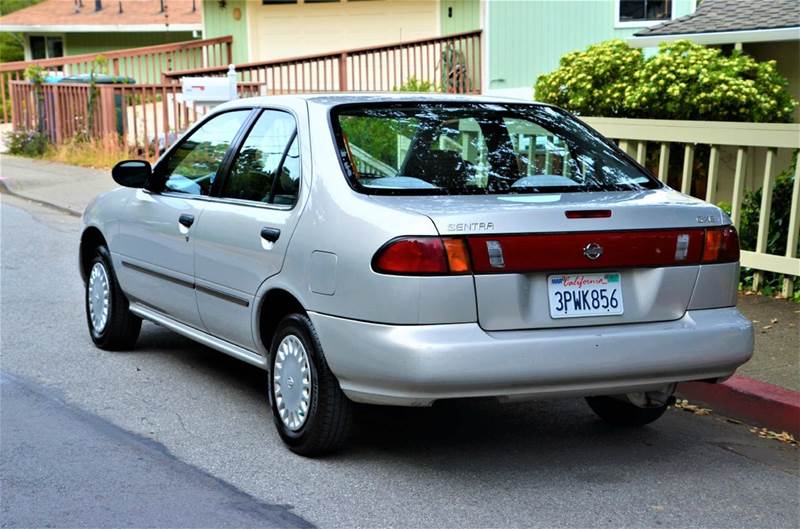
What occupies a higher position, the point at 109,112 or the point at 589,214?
the point at 589,214

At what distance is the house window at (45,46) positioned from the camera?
126ft

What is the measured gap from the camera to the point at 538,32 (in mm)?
18750

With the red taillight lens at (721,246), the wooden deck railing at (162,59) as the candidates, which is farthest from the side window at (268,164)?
the wooden deck railing at (162,59)

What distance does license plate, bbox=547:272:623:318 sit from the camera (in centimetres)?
484

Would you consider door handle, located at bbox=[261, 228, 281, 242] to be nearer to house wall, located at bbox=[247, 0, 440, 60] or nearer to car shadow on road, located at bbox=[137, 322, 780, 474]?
car shadow on road, located at bbox=[137, 322, 780, 474]

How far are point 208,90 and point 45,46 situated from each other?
26295mm

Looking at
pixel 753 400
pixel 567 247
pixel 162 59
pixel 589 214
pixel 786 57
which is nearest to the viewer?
pixel 567 247

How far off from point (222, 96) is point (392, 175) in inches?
390

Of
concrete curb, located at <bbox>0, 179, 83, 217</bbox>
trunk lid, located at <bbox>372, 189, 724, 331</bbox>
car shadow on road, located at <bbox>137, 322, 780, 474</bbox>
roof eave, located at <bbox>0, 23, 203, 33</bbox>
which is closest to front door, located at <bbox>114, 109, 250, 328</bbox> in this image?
car shadow on road, located at <bbox>137, 322, 780, 474</bbox>

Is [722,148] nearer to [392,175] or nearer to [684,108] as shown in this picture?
[684,108]

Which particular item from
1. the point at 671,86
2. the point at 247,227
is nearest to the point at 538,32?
the point at 671,86

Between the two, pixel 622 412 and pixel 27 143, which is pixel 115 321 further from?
pixel 27 143

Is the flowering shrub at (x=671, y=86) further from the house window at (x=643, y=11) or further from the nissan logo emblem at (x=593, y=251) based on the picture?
the house window at (x=643, y=11)

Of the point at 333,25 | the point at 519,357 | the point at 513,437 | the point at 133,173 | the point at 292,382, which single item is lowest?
the point at 513,437
